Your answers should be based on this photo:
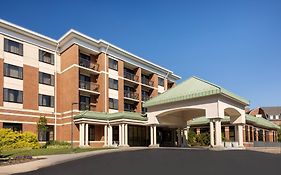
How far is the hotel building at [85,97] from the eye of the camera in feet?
106

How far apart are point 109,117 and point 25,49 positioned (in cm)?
1370

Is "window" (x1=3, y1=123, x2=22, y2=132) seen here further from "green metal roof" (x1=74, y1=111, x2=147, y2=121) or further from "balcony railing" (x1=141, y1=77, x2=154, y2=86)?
"balcony railing" (x1=141, y1=77, x2=154, y2=86)

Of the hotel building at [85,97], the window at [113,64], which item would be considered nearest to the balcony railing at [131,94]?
the hotel building at [85,97]

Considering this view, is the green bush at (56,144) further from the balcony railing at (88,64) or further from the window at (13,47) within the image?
the window at (13,47)

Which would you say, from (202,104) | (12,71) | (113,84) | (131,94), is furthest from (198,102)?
(12,71)

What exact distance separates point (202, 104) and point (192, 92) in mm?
1751

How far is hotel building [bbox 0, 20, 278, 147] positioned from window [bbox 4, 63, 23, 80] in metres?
0.12

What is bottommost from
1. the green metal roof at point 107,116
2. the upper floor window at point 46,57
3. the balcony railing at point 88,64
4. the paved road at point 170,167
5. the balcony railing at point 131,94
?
the paved road at point 170,167

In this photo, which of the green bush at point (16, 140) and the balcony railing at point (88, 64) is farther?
the balcony railing at point (88, 64)

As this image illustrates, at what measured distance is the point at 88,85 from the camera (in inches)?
1593

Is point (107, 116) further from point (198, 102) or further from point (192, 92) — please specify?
point (198, 102)

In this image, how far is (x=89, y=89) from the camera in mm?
40500

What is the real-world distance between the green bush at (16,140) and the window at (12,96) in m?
4.09

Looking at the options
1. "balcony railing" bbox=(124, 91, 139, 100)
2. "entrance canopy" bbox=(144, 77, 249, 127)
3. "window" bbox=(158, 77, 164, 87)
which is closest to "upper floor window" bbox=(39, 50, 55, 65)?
"balcony railing" bbox=(124, 91, 139, 100)
